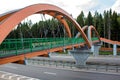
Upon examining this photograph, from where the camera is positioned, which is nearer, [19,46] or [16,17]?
[16,17]

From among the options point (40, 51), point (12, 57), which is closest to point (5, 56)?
point (12, 57)

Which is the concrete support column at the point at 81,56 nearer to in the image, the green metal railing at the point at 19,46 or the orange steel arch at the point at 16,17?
the green metal railing at the point at 19,46

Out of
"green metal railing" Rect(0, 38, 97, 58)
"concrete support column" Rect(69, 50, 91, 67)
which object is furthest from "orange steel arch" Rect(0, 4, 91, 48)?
"concrete support column" Rect(69, 50, 91, 67)

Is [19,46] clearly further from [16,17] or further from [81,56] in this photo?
[81,56]

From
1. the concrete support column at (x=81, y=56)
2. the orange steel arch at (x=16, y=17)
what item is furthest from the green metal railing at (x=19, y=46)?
the concrete support column at (x=81, y=56)

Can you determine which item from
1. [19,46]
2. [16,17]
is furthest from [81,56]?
[16,17]

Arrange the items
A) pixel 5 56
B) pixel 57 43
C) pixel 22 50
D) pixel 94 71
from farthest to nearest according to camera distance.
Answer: pixel 94 71 < pixel 57 43 < pixel 22 50 < pixel 5 56

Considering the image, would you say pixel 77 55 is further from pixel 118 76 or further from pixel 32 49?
pixel 32 49

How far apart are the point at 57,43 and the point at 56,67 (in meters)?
15.1

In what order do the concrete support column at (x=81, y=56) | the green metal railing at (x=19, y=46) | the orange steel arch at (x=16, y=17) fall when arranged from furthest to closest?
the concrete support column at (x=81, y=56) < the green metal railing at (x=19, y=46) < the orange steel arch at (x=16, y=17)

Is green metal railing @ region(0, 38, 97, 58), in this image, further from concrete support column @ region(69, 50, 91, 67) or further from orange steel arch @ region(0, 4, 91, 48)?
concrete support column @ region(69, 50, 91, 67)

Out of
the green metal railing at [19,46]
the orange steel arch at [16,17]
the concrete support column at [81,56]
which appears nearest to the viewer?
the orange steel arch at [16,17]

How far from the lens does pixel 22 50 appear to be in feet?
55.7

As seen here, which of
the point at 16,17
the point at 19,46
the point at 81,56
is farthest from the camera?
the point at 81,56
